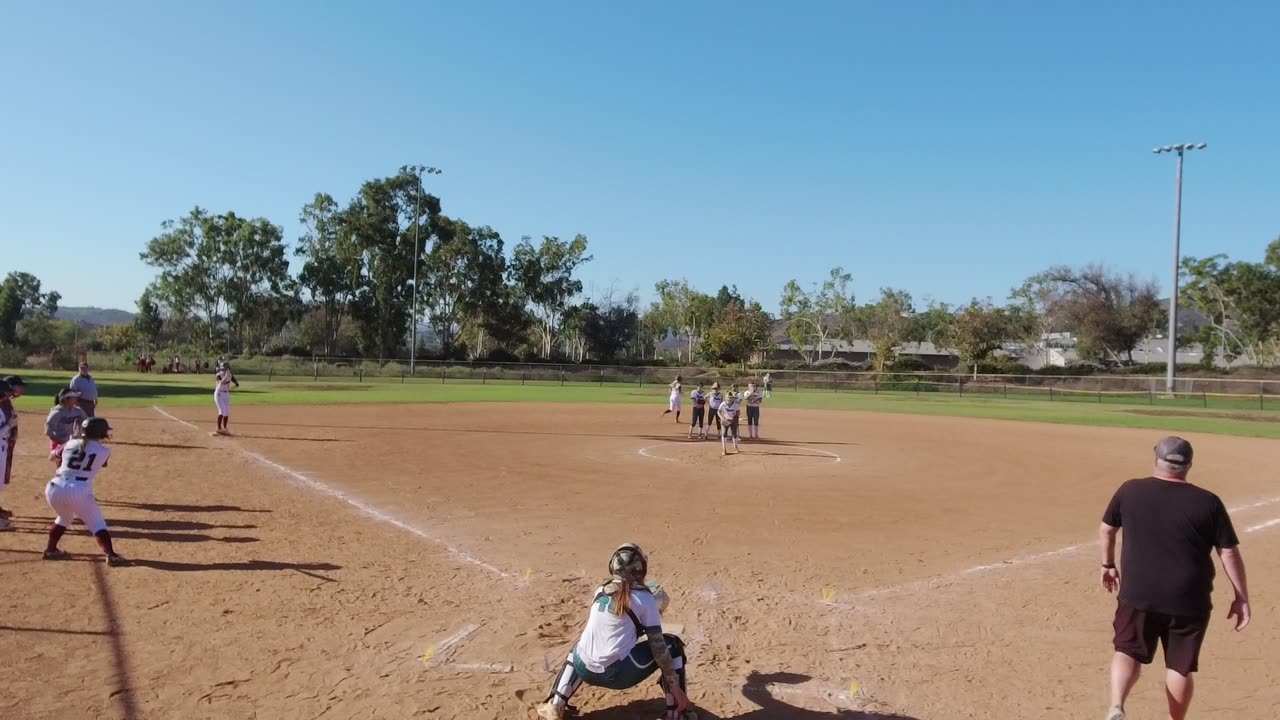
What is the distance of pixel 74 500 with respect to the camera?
26.2 feet

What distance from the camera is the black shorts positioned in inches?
180

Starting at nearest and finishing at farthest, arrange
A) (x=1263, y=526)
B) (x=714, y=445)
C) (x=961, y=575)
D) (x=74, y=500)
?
1. (x=74, y=500)
2. (x=961, y=575)
3. (x=1263, y=526)
4. (x=714, y=445)

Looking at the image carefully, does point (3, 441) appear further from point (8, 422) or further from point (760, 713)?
point (760, 713)

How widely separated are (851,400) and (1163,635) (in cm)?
4270

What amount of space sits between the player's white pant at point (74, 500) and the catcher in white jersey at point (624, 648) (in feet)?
19.6

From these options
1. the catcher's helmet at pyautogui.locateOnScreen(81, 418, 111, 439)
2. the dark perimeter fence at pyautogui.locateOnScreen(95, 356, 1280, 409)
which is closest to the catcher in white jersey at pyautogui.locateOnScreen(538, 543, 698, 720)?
the catcher's helmet at pyautogui.locateOnScreen(81, 418, 111, 439)

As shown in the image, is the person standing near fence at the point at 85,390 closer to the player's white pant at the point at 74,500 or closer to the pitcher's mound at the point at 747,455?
the player's white pant at the point at 74,500

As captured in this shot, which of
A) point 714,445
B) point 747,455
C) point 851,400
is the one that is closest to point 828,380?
point 851,400

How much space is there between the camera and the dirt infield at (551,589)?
540 centimetres

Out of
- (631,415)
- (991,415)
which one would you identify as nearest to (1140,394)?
(991,415)

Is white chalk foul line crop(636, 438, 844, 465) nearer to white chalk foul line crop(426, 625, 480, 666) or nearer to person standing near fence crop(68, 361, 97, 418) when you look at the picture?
person standing near fence crop(68, 361, 97, 418)

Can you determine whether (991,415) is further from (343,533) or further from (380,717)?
(380,717)

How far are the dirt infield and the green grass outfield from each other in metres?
16.2

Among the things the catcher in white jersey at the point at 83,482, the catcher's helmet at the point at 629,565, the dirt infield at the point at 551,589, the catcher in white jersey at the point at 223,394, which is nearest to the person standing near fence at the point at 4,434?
the dirt infield at the point at 551,589
